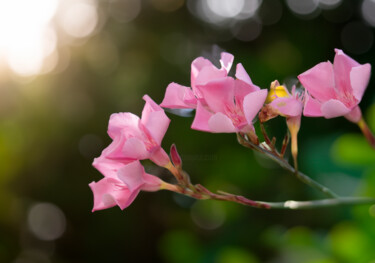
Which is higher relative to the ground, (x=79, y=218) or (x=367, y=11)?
(x=367, y=11)

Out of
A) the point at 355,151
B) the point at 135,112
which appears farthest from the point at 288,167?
the point at 135,112

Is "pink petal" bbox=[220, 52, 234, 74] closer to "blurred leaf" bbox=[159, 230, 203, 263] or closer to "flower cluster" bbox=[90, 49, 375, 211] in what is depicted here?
"flower cluster" bbox=[90, 49, 375, 211]

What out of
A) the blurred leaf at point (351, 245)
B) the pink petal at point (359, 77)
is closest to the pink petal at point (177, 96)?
the pink petal at point (359, 77)

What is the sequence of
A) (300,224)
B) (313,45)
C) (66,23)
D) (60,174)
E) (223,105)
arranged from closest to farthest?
(223,105) → (300,224) → (313,45) → (60,174) → (66,23)

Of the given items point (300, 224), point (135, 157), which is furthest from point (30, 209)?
point (135, 157)

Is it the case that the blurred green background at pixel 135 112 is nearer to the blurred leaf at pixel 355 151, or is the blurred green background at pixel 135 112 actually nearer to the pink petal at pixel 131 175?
the blurred leaf at pixel 355 151

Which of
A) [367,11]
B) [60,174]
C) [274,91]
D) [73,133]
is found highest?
[274,91]

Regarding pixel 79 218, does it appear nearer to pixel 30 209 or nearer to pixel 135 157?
pixel 30 209
